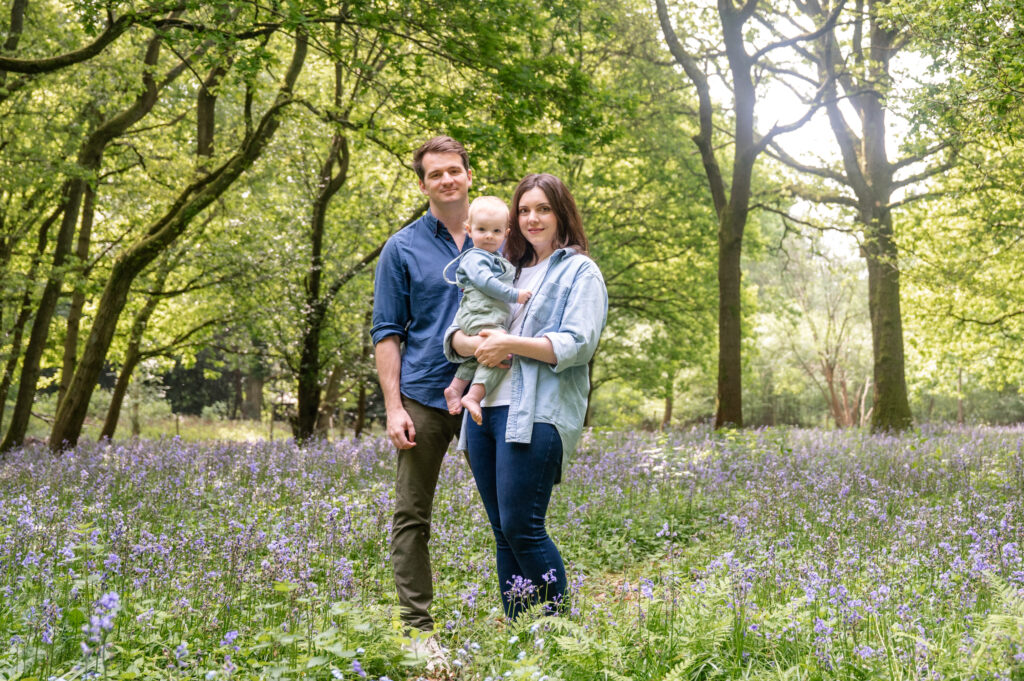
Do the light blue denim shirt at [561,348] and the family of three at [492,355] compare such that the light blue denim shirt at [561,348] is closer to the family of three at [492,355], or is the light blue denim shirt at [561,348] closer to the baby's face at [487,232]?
the family of three at [492,355]

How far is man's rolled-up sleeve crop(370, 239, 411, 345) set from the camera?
154 inches

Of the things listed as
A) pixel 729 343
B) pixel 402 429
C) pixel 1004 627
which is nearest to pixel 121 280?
pixel 402 429

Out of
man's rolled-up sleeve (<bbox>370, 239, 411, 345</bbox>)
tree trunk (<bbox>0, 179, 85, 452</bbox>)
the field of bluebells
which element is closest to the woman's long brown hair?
man's rolled-up sleeve (<bbox>370, 239, 411, 345</bbox>)

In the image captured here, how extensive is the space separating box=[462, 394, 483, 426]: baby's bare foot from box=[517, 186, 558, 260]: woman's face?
0.80m

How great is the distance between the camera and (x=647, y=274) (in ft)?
74.3

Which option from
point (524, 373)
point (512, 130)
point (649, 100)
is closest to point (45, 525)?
point (524, 373)

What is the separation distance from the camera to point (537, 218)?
141 inches

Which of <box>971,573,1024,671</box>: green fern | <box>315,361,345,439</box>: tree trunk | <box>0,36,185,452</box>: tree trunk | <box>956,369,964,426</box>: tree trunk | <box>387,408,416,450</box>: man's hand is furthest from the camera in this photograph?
<box>956,369,964,426</box>: tree trunk

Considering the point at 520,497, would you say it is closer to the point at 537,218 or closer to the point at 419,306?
the point at 419,306

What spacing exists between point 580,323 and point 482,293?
47 cm

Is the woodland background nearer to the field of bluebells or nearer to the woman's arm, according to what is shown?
the field of bluebells

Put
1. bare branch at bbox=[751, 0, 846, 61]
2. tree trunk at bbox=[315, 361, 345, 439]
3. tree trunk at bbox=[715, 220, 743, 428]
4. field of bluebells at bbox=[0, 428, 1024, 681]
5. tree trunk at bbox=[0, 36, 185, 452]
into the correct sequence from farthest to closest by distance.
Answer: tree trunk at bbox=[315, 361, 345, 439] → tree trunk at bbox=[715, 220, 743, 428] → bare branch at bbox=[751, 0, 846, 61] → tree trunk at bbox=[0, 36, 185, 452] → field of bluebells at bbox=[0, 428, 1024, 681]

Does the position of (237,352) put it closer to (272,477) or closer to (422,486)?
(272,477)

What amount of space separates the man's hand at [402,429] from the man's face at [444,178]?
3.60ft
